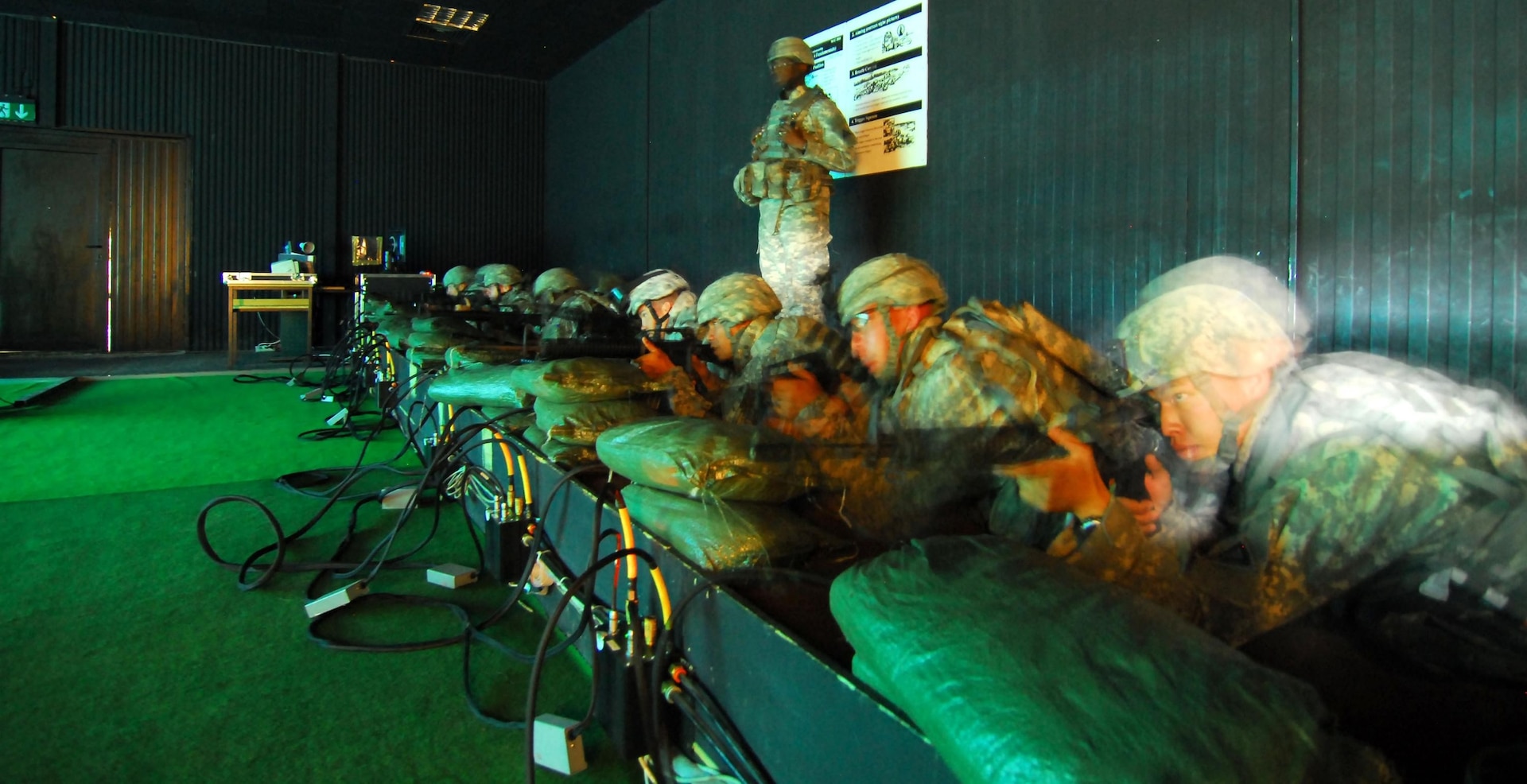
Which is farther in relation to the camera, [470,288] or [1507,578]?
[470,288]

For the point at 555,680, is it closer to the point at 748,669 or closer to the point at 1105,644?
the point at 748,669

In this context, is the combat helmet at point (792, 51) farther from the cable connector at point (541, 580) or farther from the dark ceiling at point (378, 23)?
the dark ceiling at point (378, 23)

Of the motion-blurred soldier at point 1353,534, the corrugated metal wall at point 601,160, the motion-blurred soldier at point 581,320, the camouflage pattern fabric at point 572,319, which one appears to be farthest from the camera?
the corrugated metal wall at point 601,160

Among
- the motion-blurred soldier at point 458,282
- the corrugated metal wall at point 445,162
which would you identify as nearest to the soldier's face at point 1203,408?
the motion-blurred soldier at point 458,282

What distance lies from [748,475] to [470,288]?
6.46 meters

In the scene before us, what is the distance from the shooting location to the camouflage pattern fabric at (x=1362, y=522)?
3.20ft

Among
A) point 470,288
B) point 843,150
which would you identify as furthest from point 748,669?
point 470,288

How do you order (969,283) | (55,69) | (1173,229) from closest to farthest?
(1173,229) < (969,283) < (55,69)

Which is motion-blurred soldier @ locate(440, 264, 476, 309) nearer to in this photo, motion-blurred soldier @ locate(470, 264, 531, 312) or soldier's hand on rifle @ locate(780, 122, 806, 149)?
motion-blurred soldier @ locate(470, 264, 531, 312)

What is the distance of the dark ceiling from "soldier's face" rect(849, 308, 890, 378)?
620 cm

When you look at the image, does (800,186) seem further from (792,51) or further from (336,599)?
(336,599)

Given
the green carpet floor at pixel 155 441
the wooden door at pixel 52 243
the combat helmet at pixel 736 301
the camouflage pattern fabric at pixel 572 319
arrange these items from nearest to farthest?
the combat helmet at pixel 736 301, the camouflage pattern fabric at pixel 572 319, the green carpet floor at pixel 155 441, the wooden door at pixel 52 243

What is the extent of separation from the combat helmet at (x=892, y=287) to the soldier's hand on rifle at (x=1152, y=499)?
683 mm

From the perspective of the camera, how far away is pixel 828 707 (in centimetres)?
88
